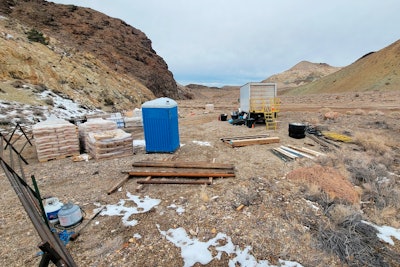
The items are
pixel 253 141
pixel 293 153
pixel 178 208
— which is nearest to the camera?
pixel 178 208

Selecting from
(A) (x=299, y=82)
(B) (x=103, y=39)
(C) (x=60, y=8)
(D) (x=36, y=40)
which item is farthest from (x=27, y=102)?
(A) (x=299, y=82)

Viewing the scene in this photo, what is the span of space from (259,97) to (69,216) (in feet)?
44.1

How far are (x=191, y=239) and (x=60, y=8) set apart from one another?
177ft

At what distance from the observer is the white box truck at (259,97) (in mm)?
14328

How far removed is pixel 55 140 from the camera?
760 centimetres

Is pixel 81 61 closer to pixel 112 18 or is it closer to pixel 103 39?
pixel 103 39

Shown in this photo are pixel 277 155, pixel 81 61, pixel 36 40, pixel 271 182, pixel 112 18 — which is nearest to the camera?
pixel 271 182

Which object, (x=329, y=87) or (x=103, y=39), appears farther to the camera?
(x=329, y=87)

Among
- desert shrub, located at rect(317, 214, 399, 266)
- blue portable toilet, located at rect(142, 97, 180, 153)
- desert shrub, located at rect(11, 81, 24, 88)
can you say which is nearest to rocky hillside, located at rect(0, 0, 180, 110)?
desert shrub, located at rect(11, 81, 24, 88)

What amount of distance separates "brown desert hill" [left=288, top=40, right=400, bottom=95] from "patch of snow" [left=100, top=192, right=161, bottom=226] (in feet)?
170

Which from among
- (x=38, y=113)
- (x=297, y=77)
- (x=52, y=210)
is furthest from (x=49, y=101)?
(x=297, y=77)

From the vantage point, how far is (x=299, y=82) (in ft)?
354

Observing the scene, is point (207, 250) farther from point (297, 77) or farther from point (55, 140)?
point (297, 77)

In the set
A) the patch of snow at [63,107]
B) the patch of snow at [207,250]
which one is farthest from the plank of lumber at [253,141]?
the patch of snow at [63,107]
